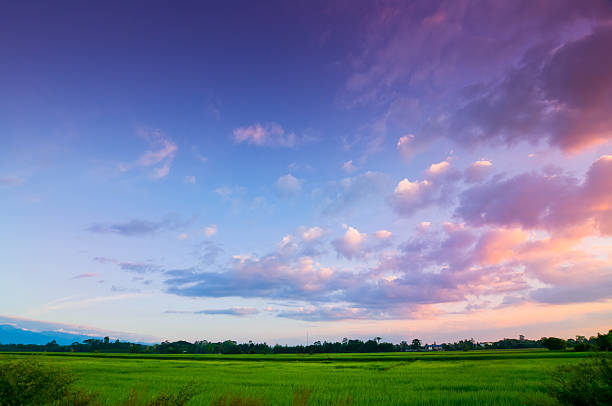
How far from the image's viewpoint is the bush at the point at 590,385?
6.14 m

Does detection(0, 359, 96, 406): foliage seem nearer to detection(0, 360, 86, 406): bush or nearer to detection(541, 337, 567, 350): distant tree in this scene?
detection(0, 360, 86, 406): bush

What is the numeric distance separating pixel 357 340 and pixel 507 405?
469 ft

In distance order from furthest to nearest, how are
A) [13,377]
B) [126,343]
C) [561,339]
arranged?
[126,343] < [561,339] < [13,377]

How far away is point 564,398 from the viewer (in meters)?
7.29

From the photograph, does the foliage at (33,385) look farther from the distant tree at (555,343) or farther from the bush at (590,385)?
the distant tree at (555,343)

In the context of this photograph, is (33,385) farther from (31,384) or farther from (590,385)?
(590,385)

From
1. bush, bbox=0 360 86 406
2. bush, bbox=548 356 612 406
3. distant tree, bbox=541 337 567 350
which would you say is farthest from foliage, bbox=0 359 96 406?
distant tree, bbox=541 337 567 350

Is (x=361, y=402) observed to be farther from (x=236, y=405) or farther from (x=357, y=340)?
(x=357, y=340)

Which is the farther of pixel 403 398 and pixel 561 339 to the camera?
pixel 561 339

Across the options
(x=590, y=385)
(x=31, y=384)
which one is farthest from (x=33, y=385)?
(x=590, y=385)

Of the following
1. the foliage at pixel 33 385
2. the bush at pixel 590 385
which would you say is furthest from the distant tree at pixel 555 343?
the foliage at pixel 33 385

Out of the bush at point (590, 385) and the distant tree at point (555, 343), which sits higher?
the bush at point (590, 385)

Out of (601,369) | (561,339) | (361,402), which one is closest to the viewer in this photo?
(601,369)

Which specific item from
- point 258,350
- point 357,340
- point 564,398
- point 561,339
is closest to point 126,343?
point 258,350
